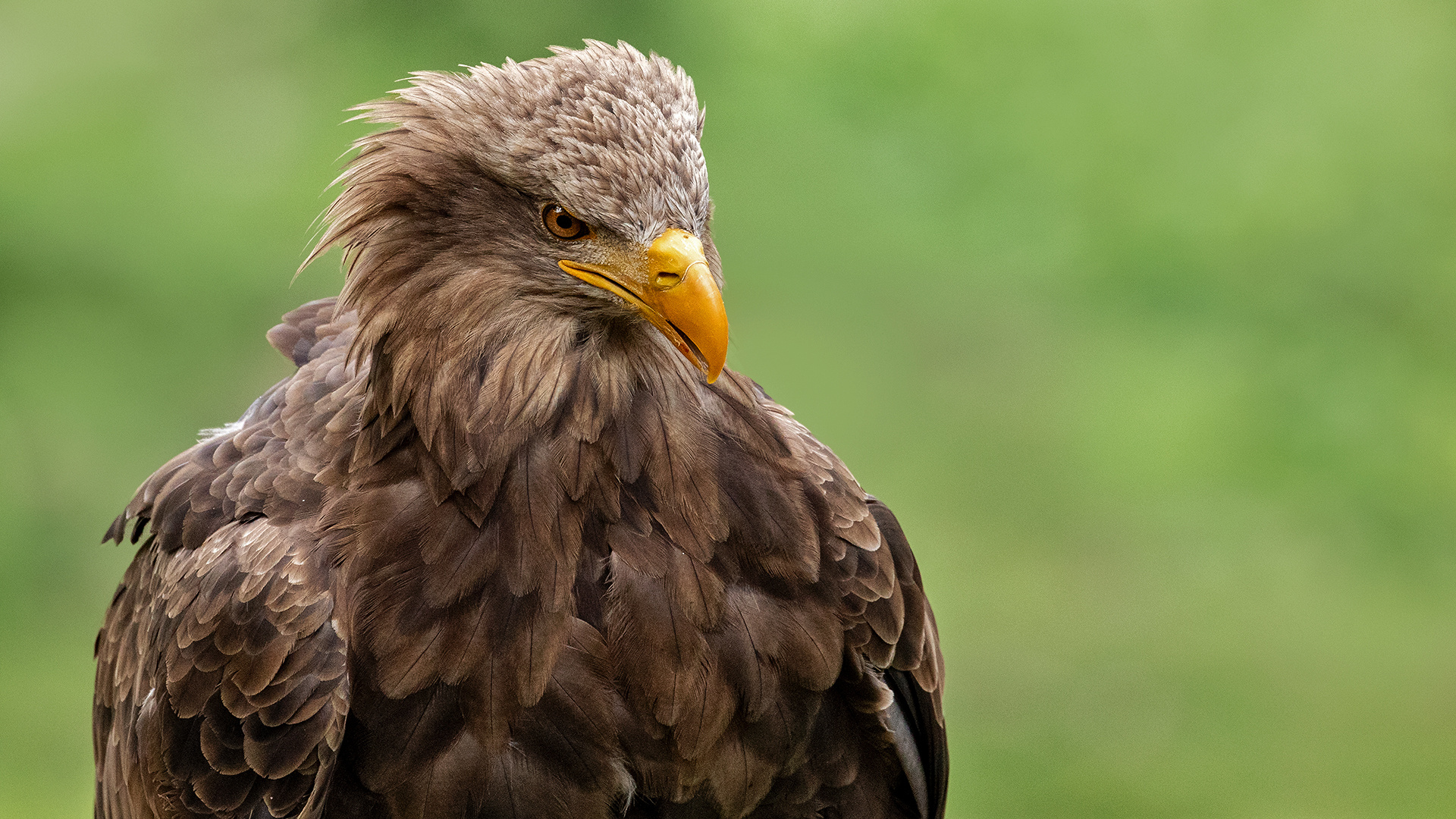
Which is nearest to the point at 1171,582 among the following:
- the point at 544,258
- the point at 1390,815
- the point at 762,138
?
the point at 1390,815

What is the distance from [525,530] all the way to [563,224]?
0.58 metres

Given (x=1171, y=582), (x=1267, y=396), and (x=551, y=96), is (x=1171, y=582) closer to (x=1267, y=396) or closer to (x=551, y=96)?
(x=1267, y=396)

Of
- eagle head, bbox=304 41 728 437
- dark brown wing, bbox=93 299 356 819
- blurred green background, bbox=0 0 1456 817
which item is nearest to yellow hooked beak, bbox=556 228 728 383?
eagle head, bbox=304 41 728 437

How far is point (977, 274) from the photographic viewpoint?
7.23m

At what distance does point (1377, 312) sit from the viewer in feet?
23.0

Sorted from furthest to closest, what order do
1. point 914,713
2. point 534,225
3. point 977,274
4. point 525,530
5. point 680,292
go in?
1. point 977,274
2. point 914,713
3. point 525,530
4. point 534,225
5. point 680,292

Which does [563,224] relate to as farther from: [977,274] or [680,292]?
[977,274]

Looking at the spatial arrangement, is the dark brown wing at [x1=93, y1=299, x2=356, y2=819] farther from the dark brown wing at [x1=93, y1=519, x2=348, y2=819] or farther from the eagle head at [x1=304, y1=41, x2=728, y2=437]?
the eagle head at [x1=304, y1=41, x2=728, y2=437]

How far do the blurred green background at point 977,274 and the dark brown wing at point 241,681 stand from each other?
127 inches

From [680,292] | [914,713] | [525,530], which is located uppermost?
[680,292]

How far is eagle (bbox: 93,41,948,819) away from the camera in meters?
2.76

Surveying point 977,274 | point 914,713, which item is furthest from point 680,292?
point 977,274

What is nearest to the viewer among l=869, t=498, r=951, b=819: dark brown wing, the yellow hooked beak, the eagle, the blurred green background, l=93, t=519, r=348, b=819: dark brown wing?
the yellow hooked beak

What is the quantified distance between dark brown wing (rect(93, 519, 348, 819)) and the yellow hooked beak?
81 cm
